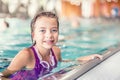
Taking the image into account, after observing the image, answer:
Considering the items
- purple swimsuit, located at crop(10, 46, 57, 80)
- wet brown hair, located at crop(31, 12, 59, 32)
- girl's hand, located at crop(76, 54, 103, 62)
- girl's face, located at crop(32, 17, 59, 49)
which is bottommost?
girl's hand, located at crop(76, 54, 103, 62)

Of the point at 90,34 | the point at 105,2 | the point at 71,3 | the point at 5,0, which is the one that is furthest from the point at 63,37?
the point at 105,2

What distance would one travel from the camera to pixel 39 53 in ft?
4.56

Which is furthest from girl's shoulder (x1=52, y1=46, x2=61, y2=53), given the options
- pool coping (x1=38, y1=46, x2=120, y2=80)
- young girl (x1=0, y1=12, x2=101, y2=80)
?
pool coping (x1=38, y1=46, x2=120, y2=80)

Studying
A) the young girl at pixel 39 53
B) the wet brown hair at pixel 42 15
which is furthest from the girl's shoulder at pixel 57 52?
the wet brown hair at pixel 42 15

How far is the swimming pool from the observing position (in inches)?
47.6

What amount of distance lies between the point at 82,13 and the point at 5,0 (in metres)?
0.68

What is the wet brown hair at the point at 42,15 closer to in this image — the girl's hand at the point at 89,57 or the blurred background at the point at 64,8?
the blurred background at the point at 64,8

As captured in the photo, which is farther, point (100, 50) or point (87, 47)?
point (100, 50)

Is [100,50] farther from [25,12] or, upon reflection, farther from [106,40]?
[25,12]

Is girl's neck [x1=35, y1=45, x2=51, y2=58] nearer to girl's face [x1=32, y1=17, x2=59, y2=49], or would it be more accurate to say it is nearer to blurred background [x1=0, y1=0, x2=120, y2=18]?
girl's face [x1=32, y1=17, x2=59, y2=49]

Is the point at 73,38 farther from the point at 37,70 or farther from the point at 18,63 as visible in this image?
the point at 18,63

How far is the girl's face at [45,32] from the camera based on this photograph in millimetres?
1342

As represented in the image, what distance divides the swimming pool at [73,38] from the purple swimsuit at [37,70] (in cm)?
6

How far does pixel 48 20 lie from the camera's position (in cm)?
138
